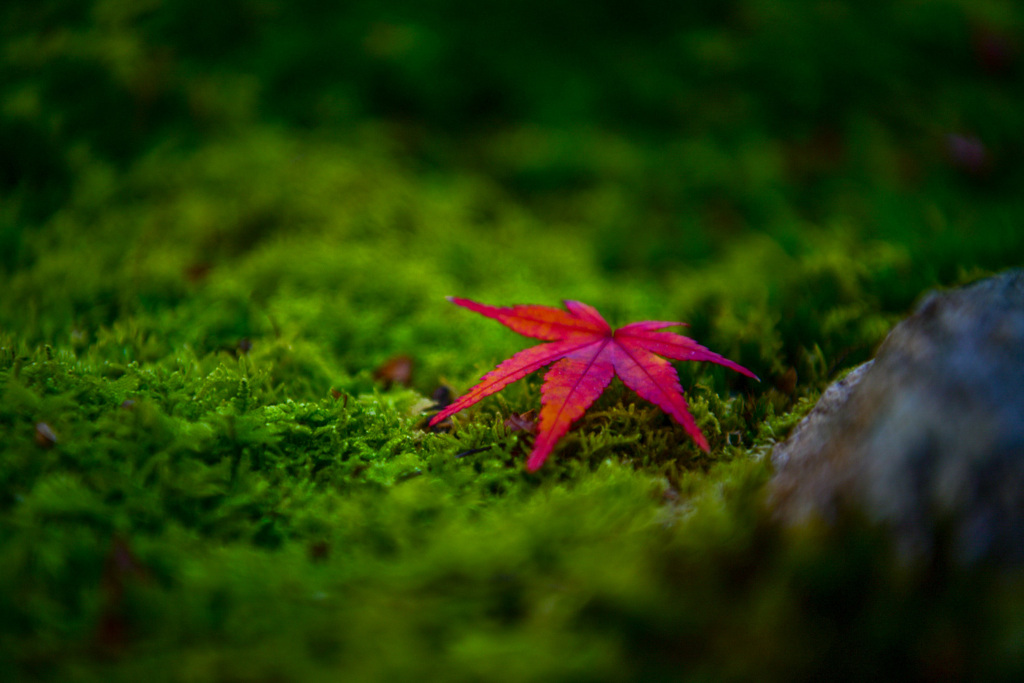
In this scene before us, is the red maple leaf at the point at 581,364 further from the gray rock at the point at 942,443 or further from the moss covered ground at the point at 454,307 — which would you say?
the gray rock at the point at 942,443

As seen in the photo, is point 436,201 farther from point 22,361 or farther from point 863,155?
point 863,155

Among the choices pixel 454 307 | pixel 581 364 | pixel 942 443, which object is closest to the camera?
pixel 942 443

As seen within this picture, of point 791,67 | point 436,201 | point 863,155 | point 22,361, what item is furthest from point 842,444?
point 791,67

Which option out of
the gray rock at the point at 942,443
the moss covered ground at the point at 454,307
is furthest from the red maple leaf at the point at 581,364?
the gray rock at the point at 942,443

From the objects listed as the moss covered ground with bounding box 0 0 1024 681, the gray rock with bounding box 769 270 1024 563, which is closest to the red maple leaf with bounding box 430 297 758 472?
the moss covered ground with bounding box 0 0 1024 681

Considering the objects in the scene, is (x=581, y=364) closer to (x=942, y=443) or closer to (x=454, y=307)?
(x=942, y=443)

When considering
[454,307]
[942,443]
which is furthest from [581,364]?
[454,307]
